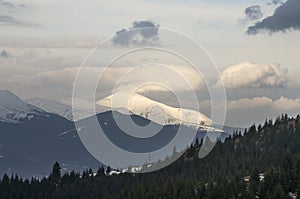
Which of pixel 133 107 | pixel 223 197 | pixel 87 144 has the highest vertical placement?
pixel 133 107

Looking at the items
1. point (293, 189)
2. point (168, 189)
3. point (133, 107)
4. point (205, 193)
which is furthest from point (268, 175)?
point (133, 107)

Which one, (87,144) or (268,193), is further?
(268,193)

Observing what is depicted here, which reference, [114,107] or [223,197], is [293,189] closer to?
[223,197]

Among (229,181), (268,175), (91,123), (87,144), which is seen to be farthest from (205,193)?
(87,144)

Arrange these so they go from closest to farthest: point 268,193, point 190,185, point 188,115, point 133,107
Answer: point 133,107
point 268,193
point 188,115
point 190,185

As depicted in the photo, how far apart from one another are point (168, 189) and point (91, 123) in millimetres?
40289

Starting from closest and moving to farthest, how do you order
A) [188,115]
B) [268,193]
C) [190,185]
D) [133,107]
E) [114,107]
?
[114,107], [133,107], [268,193], [188,115], [190,185]

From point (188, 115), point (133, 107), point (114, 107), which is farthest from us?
point (188, 115)

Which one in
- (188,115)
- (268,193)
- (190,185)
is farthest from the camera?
(190,185)

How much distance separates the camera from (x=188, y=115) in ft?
602

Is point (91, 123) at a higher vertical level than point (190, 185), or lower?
higher

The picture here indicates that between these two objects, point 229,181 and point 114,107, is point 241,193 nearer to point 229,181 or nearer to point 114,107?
point 229,181

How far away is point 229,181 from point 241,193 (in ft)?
38.5

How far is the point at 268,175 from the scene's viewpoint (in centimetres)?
17725
